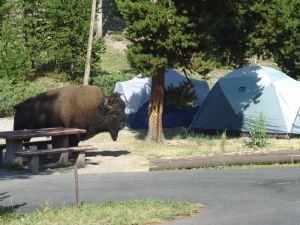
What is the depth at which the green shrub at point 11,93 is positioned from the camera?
29.8 meters

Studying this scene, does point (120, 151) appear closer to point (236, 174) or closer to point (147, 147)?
point (147, 147)

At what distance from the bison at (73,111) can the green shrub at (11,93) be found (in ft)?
44.8

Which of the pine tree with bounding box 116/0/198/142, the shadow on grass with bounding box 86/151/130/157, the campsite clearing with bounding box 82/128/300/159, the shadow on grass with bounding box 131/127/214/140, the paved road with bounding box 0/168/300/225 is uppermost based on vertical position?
the pine tree with bounding box 116/0/198/142

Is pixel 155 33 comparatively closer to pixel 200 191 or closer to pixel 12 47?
pixel 200 191

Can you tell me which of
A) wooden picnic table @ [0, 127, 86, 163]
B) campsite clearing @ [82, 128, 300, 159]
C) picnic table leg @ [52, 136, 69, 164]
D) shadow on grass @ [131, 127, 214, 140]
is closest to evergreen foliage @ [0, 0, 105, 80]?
shadow on grass @ [131, 127, 214, 140]

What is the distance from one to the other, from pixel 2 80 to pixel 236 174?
2120 cm

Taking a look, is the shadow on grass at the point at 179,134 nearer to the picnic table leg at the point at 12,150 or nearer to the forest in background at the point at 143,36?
the forest in background at the point at 143,36

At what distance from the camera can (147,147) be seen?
746 inches

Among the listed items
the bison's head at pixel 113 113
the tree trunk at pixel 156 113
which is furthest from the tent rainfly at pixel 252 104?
the bison's head at pixel 113 113

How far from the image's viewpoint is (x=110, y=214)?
797 cm

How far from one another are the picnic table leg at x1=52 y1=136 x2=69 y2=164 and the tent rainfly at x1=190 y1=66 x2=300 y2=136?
8.19 m

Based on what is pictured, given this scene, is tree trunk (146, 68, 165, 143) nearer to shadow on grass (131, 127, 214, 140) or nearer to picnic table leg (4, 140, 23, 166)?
shadow on grass (131, 127, 214, 140)

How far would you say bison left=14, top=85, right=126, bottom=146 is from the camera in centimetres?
1619

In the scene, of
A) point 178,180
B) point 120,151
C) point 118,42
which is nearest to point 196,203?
point 178,180
